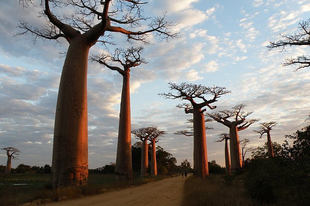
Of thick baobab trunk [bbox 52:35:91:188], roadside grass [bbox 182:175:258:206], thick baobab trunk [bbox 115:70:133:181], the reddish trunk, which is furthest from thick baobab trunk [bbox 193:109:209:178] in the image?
thick baobab trunk [bbox 52:35:91:188]

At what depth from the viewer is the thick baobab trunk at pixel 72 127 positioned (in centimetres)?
665

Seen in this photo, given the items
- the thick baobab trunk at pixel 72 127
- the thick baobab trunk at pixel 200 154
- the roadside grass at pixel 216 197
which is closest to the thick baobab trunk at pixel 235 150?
the thick baobab trunk at pixel 200 154

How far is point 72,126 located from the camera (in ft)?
22.8

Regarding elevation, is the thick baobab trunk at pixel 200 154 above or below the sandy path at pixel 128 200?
above

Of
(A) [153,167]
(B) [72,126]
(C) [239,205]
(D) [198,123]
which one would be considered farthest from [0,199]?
(A) [153,167]

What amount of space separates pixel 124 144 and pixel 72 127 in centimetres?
580

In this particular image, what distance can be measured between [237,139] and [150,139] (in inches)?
440

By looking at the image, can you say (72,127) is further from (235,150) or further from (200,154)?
(235,150)

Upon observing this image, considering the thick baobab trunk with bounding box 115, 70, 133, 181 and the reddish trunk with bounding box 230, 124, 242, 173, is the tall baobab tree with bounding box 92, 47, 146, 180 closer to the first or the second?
the thick baobab trunk with bounding box 115, 70, 133, 181

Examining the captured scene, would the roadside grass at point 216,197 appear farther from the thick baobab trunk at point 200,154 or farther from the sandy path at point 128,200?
the thick baobab trunk at point 200,154

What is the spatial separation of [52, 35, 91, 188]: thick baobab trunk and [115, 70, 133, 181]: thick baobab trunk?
5.13 metres

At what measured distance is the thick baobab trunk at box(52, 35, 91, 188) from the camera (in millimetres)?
6648

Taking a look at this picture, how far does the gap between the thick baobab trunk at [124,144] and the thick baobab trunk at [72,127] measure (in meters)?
5.13

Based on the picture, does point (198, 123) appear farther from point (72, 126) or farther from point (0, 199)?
point (0, 199)
